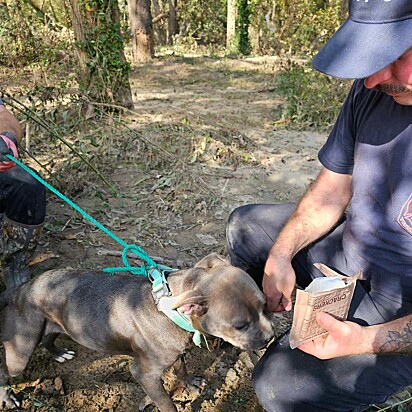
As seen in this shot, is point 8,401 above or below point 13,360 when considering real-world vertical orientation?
below

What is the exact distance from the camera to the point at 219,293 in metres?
2.75

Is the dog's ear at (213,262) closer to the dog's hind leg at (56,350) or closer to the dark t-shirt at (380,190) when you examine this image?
the dark t-shirt at (380,190)

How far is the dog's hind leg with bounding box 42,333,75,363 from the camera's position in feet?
12.0

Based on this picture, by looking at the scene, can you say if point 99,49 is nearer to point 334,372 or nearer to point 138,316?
point 138,316

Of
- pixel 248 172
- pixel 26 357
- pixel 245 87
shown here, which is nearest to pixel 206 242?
pixel 248 172

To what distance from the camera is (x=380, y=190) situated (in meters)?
2.88

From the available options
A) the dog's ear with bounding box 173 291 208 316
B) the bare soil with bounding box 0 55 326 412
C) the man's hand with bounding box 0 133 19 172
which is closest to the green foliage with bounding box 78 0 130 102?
the bare soil with bounding box 0 55 326 412

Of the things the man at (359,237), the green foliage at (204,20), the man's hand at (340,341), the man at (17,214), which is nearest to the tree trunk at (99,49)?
the man at (17,214)

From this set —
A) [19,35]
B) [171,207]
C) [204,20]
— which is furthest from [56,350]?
[204,20]

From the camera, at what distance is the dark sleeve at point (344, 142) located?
10.2 ft

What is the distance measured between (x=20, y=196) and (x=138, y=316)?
1.69m

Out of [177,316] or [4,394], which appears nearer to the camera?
[177,316]

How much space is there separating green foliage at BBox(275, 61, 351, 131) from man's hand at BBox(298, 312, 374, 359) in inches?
270

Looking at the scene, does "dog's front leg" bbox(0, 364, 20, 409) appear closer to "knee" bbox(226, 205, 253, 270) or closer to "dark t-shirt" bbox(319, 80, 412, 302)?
"knee" bbox(226, 205, 253, 270)
